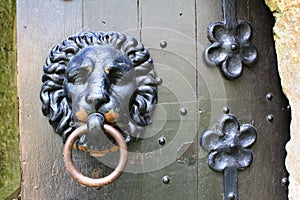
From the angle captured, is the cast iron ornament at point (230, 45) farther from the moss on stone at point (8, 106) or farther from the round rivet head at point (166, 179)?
the moss on stone at point (8, 106)

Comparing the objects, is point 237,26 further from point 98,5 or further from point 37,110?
point 37,110

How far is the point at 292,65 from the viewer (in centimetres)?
71

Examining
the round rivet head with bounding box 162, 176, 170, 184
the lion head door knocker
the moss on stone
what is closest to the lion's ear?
the lion head door knocker

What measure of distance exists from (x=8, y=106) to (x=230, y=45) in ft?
2.11

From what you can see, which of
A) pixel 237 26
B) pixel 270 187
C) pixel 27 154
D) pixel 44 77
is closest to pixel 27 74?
pixel 44 77

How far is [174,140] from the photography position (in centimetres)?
78

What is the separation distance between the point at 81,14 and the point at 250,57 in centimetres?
35

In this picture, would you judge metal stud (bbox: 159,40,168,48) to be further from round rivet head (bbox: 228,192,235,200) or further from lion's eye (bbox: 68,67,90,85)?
round rivet head (bbox: 228,192,235,200)

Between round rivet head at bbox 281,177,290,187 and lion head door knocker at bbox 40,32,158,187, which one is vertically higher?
lion head door knocker at bbox 40,32,158,187

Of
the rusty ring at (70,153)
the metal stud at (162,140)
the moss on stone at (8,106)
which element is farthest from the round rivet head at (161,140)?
the moss on stone at (8,106)

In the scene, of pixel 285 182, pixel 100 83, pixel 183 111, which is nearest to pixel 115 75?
pixel 100 83

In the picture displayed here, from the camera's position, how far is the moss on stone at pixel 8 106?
108 centimetres

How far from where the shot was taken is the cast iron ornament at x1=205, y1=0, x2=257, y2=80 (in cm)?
79

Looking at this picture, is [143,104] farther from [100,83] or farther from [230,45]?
[230,45]
